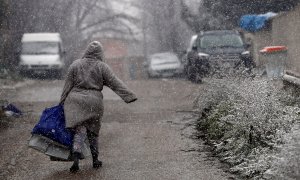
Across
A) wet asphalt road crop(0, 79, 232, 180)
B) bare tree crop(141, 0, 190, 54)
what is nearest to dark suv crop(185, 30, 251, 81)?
wet asphalt road crop(0, 79, 232, 180)

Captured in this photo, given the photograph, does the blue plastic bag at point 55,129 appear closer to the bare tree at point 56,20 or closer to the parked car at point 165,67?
the bare tree at point 56,20

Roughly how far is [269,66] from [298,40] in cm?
525

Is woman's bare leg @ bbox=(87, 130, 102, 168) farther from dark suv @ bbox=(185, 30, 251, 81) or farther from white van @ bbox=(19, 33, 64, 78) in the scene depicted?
white van @ bbox=(19, 33, 64, 78)

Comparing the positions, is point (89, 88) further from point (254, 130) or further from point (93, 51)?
point (254, 130)

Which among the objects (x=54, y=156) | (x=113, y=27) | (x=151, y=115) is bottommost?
(x=113, y=27)

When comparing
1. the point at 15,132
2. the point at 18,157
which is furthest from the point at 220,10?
the point at 18,157

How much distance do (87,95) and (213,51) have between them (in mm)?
13453

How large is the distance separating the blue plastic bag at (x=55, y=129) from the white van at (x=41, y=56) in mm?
21037

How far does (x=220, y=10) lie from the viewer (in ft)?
109

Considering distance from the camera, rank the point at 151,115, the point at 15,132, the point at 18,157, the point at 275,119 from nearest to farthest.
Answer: the point at 275,119
the point at 18,157
the point at 15,132
the point at 151,115

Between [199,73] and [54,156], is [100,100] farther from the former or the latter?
[199,73]

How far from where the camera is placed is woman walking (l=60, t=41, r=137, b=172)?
7695 millimetres

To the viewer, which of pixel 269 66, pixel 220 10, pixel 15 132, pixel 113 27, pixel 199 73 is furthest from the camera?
pixel 113 27

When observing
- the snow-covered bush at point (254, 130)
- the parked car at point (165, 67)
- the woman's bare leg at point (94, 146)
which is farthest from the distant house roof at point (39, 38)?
the woman's bare leg at point (94, 146)
